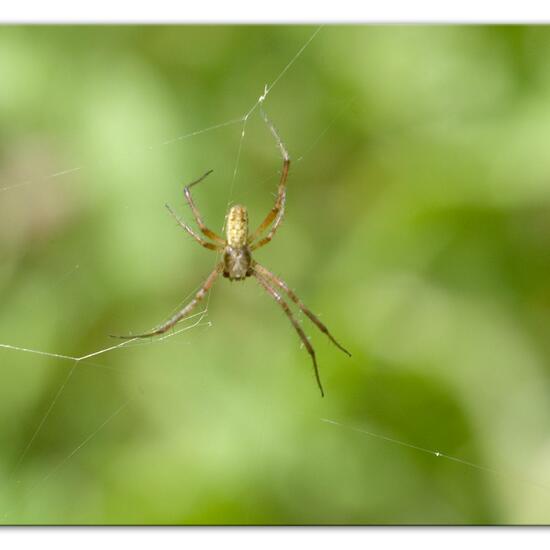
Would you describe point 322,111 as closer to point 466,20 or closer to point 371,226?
point 371,226

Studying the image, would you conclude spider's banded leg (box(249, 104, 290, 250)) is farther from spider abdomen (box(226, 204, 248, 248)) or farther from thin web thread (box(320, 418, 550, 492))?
thin web thread (box(320, 418, 550, 492))
